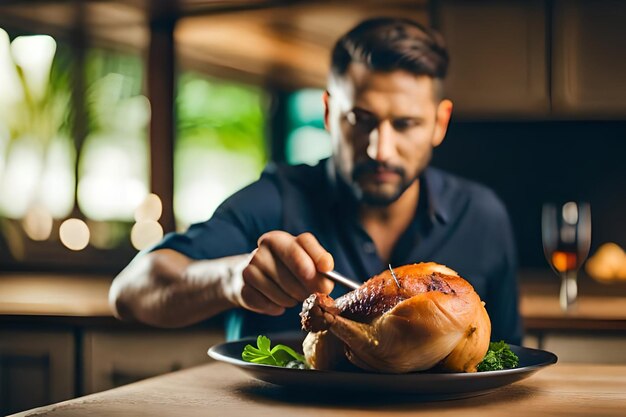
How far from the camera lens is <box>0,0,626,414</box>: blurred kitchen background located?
9.45 ft

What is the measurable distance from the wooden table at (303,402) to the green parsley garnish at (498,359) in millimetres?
33

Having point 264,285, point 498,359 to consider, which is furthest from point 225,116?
point 498,359

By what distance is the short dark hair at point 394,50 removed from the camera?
80.8 inches

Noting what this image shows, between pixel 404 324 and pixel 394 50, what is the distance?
1.29 m

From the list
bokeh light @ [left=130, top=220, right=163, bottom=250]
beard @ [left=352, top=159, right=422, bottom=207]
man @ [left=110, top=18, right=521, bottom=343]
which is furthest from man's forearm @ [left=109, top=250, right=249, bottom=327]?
bokeh light @ [left=130, top=220, right=163, bottom=250]

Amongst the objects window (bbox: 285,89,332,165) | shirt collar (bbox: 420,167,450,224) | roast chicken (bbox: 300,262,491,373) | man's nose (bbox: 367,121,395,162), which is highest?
window (bbox: 285,89,332,165)

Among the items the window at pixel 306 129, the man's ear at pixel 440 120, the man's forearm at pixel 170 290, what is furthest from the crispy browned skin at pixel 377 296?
the window at pixel 306 129

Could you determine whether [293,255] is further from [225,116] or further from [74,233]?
[74,233]

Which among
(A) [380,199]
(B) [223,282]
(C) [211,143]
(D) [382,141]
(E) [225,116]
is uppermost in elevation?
(E) [225,116]

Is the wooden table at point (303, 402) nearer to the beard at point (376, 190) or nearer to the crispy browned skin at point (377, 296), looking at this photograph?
the crispy browned skin at point (377, 296)

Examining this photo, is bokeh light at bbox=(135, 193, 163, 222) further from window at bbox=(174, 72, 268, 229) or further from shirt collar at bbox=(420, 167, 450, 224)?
shirt collar at bbox=(420, 167, 450, 224)

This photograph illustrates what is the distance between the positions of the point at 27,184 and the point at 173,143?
2.24ft

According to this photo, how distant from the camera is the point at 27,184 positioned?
358cm

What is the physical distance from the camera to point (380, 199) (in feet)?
6.85
